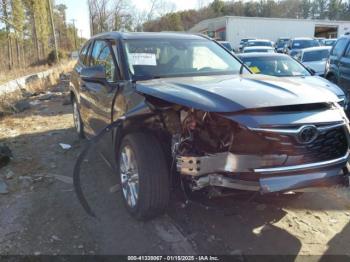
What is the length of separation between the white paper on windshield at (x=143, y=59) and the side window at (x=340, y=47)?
598cm

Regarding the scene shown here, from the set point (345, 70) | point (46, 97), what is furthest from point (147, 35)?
point (46, 97)

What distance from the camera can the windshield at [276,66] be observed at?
8.89 meters

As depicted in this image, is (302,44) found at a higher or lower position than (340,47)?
lower

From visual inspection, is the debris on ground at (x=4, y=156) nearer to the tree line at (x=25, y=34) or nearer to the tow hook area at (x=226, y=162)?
the tow hook area at (x=226, y=162)

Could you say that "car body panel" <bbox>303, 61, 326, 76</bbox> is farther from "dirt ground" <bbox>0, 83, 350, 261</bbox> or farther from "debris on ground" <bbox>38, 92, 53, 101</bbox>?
"dirt ground" <bbox>0, 83, 350, 261</bbox>

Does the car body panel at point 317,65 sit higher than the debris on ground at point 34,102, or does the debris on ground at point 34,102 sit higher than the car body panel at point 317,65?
the car body panel at point 317,65

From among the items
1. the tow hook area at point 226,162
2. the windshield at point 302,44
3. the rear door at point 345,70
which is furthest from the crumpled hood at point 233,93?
the windshield at point 302,44

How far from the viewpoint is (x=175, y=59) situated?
478 cm

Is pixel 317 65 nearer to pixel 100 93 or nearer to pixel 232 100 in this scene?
pixel 100 93

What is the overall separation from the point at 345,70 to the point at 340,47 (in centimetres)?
108

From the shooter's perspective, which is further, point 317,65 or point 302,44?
point 302,44

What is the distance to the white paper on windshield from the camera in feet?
14.9

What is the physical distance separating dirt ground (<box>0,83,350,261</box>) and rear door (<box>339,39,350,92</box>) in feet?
13.8

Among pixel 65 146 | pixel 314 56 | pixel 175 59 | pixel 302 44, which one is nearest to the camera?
pixel 175 59
